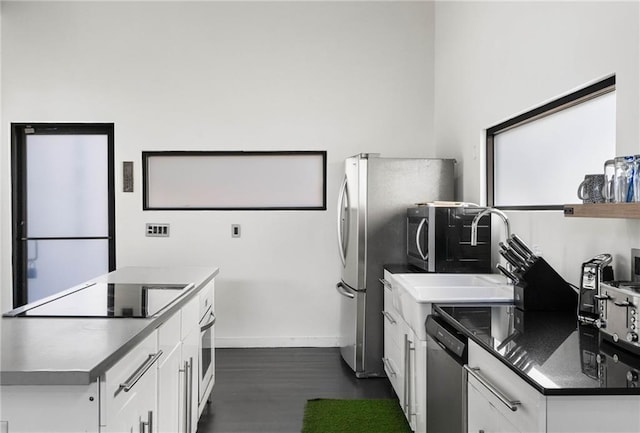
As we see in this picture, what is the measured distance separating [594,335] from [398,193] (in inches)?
83.9

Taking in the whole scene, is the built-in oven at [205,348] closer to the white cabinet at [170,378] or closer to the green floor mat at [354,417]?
Answer: the white cabinet at [170,378]

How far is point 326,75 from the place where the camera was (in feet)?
14.7

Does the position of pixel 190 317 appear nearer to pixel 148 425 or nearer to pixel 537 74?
pixel 148 425

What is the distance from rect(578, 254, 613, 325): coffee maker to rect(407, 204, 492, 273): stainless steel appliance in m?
1.35

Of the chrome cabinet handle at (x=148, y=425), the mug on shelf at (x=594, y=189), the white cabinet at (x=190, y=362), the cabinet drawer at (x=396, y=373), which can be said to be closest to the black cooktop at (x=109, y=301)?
the white cabinet at (x=190, y=362)

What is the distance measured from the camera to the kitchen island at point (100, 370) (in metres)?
1.22

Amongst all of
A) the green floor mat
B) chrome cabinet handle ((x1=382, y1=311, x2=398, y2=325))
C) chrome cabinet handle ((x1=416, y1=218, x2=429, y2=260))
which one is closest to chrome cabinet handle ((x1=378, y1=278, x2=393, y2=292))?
chrome cabinet handle ((x1=382, y1=311, x2=398, y2=325))

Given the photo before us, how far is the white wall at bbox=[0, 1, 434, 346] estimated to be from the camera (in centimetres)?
441

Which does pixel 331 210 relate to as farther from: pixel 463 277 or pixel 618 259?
pixel 618 259

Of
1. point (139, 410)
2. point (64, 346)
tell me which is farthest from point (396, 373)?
point (64, 346)

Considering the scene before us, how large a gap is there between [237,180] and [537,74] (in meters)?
2.76

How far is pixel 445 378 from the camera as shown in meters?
2.01

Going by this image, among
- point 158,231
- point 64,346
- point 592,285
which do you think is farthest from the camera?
point 158,231

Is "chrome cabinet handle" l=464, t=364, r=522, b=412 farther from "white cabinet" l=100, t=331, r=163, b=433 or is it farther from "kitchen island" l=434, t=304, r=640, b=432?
"white cabinet" l=100, t=331, r=163, b=433
